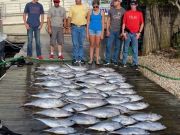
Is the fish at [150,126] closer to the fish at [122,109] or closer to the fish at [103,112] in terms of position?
the fish at [103,112]

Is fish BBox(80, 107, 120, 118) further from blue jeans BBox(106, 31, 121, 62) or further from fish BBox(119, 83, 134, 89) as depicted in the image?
blue jeans BBox(106, 31, 121, 62)

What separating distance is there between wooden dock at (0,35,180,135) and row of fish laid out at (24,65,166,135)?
0.54 feet

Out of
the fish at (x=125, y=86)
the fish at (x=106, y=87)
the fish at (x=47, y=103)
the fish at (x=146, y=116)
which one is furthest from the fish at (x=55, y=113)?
the fish at (x=125, y=86)

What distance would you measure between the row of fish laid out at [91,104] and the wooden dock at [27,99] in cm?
16

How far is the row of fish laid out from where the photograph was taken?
7.09 m

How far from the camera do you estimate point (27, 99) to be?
896cm

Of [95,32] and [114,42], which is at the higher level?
[95,32]

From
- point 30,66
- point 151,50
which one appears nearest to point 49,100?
point 30,66

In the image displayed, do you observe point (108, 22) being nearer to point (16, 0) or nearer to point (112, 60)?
point (112, 60)

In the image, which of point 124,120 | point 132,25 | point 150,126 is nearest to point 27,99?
point 124,120

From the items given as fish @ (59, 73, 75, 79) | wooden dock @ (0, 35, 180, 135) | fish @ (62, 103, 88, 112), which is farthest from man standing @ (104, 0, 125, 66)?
fish @ (62, 103, 88, 112)

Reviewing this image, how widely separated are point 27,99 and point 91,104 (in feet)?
4.35

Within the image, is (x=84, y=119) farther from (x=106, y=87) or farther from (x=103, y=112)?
(x=106, y=87)

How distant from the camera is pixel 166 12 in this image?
16.7 metres
